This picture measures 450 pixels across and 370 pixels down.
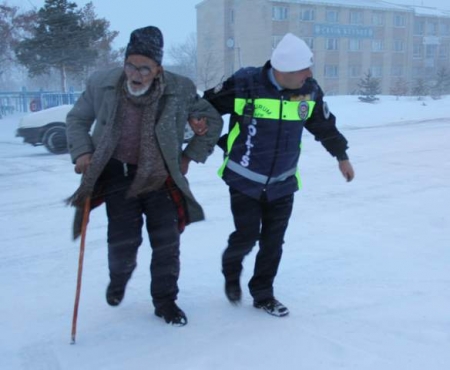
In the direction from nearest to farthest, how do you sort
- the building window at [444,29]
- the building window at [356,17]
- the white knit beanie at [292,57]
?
1. the white knit beanie at [292,57]
2. the building window at [356,17]
3. the building window at [444,29]

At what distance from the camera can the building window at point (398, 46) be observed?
54.7 m

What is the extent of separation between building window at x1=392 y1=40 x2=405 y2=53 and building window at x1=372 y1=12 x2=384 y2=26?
310 centimetres

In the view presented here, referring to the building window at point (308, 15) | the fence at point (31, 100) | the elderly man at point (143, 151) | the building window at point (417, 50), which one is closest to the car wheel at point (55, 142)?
the elderly man at point (143, 151)

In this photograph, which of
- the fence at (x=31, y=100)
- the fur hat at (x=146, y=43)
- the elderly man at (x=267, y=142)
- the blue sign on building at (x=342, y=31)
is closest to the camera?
the fur hat at (x=146, y=43)

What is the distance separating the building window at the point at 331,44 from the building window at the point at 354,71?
9.19 ft

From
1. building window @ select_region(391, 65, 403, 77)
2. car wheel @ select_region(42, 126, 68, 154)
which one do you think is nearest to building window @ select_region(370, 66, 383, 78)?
building window @ select_region(391, 65, 403, 77)

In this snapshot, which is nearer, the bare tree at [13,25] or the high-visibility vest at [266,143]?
the high-visibility vest at [266,143]

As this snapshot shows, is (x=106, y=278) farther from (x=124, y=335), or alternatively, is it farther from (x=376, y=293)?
(x=376, y=293)

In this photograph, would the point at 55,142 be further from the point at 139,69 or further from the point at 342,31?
the point at 342,31

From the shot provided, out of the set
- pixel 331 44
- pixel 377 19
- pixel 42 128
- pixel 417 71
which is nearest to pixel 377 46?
pixel 377 19

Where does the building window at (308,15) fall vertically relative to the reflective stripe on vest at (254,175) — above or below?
above

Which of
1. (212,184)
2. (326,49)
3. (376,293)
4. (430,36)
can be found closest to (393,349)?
(376,293)

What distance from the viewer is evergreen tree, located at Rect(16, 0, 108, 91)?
2058 centimetres

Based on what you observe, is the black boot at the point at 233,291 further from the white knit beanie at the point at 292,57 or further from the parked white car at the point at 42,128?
the parked white car at the point at 42,128
